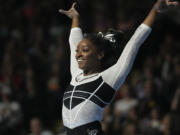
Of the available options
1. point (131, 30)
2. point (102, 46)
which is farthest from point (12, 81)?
point (102, 46)

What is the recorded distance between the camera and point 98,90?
3871mm

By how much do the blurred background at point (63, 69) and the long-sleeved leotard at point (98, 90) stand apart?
3.16m

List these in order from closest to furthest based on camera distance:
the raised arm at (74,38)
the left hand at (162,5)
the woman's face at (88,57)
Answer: the left hand at (162,5)
the woman's face at (88,57)
the raised arm at (74,38)

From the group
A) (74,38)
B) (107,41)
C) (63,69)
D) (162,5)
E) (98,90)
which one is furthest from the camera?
(63,69)

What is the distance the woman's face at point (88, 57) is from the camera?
3.96 m

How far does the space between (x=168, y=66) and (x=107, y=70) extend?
4.46 m

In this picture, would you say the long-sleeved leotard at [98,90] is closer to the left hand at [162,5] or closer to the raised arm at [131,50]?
the raised arm at [131,50]

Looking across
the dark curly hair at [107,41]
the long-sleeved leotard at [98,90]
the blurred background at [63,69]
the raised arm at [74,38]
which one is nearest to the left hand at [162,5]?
the long-sleeved leotard at [98,90]

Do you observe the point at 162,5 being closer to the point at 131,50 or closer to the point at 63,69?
the point at 131,50

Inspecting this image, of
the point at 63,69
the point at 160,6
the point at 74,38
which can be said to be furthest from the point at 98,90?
the point at 63,69

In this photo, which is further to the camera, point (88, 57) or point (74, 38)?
point (74, 38)


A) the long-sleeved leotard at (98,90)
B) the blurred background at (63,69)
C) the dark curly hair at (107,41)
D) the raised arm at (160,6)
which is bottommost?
the blurred background at (63,69)

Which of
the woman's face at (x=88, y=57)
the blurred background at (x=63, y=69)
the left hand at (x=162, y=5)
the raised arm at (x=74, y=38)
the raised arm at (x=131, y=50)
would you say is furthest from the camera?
the blurred background at (x=63, y=69)

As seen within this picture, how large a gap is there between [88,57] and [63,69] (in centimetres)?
Result: 498
